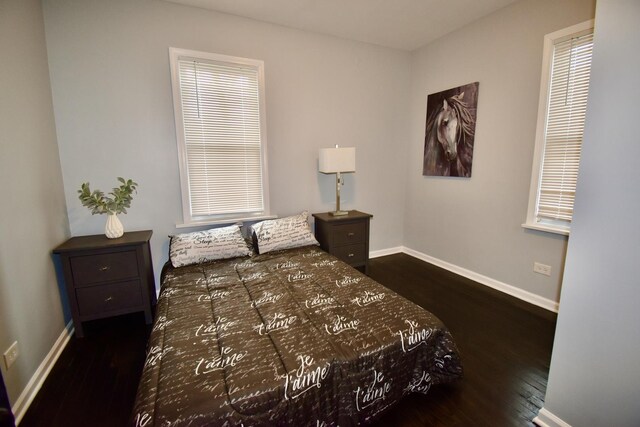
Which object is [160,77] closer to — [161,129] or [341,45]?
[161,129]

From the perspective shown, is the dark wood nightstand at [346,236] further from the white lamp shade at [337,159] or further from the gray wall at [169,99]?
the white lamp shade at [337,159]

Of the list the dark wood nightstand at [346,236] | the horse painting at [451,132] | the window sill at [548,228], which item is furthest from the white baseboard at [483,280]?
the horse painting at [451,132]

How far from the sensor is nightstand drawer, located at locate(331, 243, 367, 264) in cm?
318

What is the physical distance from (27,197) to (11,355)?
0.97 m

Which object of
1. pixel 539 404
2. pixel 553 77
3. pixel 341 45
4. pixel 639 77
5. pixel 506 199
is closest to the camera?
pixel 639 77

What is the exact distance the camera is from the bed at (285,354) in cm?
110

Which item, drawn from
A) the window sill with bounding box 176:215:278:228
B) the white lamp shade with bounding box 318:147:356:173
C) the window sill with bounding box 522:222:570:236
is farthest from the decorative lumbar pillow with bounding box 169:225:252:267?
the window sill with bounding box 522:222:570:236

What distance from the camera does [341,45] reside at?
3.32 metres

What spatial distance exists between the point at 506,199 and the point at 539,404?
1.89 meters

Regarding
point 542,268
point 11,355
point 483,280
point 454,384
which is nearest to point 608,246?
point 454,384

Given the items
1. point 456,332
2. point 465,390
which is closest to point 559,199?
point 456,332

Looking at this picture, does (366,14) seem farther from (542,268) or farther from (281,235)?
(542,268)

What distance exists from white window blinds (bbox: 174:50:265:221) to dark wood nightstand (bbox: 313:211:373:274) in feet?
2.65

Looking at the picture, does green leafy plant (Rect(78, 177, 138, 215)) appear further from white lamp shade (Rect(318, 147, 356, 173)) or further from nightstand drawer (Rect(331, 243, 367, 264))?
nightstand drawer (Rect(331, 243, 367, 264))
